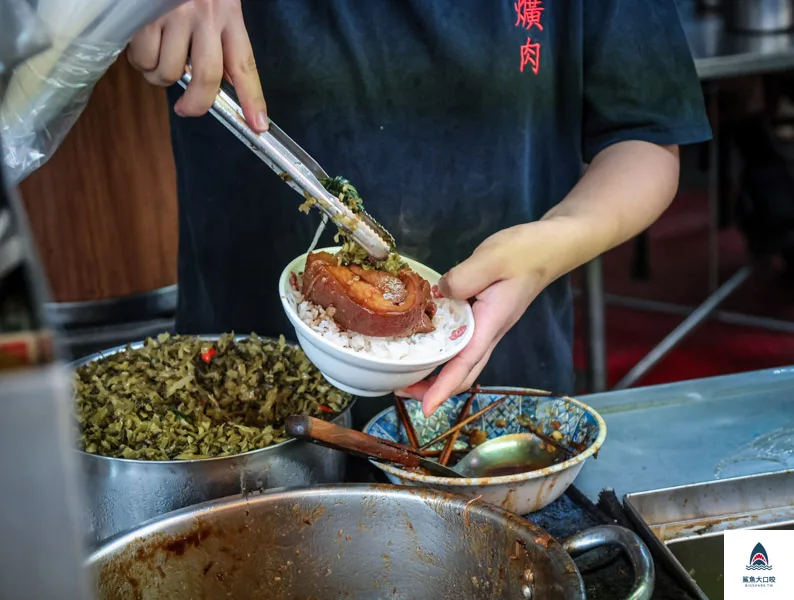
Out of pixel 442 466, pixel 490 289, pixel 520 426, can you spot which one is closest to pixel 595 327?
pixel 520 426

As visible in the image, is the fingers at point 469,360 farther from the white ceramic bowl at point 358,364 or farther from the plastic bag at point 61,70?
→ the plastic bag at point 61,70

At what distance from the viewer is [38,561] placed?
0.37 metres

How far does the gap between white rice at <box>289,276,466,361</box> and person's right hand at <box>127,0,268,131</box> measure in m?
0.27

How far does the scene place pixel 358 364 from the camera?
3.89ft

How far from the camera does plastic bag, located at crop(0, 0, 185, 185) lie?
0.87 m

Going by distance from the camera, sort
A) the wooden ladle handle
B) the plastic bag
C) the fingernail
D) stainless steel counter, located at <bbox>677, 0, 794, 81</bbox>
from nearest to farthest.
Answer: the plastic bag → the wooden ladle handle → the fingernail → stainless steel counter, located at <bbox>677, 0, 794, 81</bbox>

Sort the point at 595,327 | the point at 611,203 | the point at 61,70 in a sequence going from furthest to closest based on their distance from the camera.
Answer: the point at 595,327 → the point at 611,203 → the point at 61,70

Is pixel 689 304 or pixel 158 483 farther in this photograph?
pixel 689 304

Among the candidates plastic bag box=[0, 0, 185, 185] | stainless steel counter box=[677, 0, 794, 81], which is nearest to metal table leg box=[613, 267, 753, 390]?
stainless steel counter box=[677, 0, 794, 81]

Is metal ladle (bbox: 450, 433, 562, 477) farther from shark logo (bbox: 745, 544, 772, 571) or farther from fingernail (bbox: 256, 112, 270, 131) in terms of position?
fingernail (bbox: 256, 112, 270, 131)

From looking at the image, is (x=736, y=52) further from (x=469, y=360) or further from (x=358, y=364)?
(x=358, y=364)

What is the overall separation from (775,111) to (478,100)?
3.89 m

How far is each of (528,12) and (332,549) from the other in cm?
114

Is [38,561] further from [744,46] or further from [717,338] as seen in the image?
[717,338]
